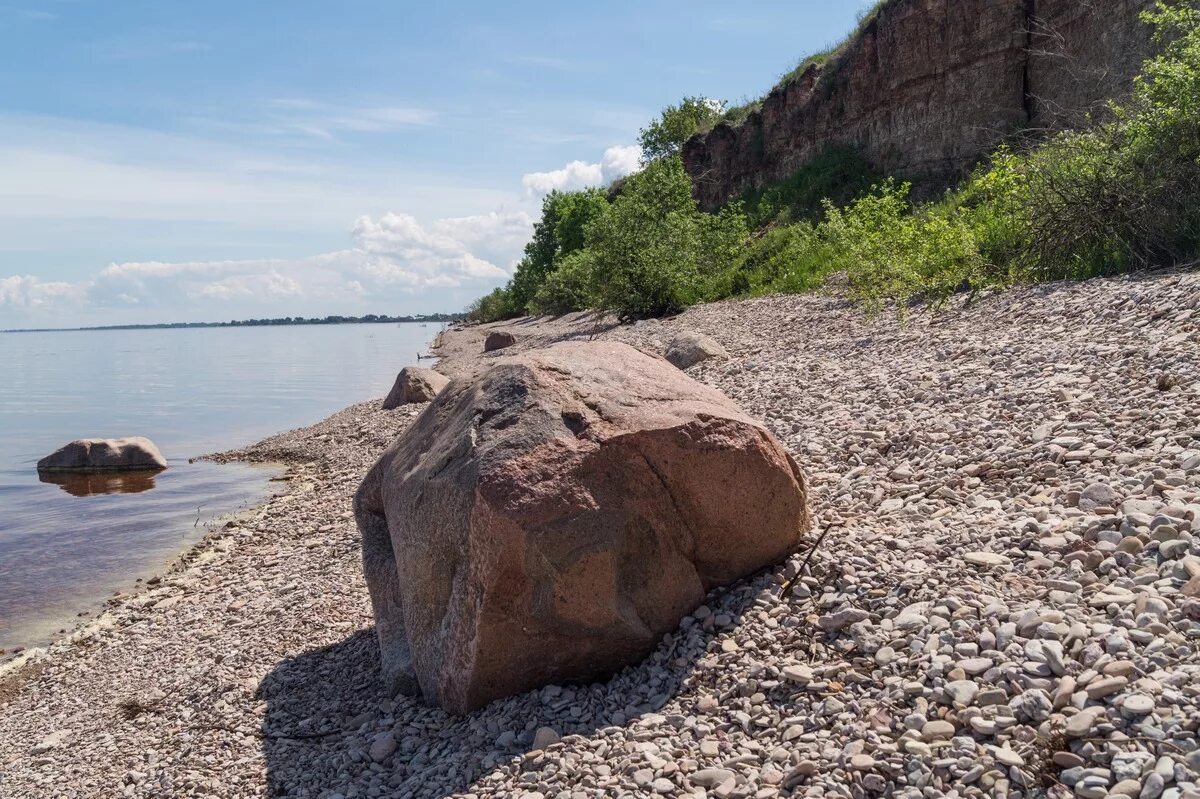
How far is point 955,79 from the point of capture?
90.2 feet

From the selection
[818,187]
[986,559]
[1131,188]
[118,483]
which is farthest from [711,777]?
[818,187]

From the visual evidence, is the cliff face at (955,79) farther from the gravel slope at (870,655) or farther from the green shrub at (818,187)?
the gravel slope at (870,655)

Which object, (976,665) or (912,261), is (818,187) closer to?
(912,261)

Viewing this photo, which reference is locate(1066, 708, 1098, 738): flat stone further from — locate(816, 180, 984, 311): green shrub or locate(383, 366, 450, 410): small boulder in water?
locate(383, 366, 450, 410): small boulder in water

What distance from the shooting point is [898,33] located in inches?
1176

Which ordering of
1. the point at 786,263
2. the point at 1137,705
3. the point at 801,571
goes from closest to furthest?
the point at 1137,705 → the point at 801,571 → the point at 786,263

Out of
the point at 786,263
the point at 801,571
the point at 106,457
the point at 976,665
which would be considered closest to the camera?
the point at 976,665

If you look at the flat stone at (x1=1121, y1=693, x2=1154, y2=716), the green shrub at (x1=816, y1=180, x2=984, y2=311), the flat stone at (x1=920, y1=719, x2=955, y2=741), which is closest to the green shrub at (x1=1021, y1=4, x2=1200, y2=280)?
the green shrub at (x1=816, y1=180, x2=984, y2=311)

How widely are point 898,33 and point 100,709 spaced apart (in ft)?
101

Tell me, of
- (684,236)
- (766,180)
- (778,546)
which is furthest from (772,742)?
(766,180)

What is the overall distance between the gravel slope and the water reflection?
795 cm

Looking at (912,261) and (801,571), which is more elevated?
(912,261)

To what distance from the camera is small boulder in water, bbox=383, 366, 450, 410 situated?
19.2 m

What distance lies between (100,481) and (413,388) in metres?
6.25
